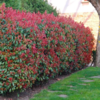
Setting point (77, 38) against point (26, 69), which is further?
point (77, 38)

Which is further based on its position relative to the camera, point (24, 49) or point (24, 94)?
point (24, 94)

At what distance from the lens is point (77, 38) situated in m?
8.42

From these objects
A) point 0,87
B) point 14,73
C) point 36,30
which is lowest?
point 0,87

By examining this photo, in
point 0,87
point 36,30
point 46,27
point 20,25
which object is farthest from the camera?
point 46,27

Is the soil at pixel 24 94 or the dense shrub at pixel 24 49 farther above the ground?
the dense shrub at pixel 24 49

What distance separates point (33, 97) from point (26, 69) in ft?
2.84

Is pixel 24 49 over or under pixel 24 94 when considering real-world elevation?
over

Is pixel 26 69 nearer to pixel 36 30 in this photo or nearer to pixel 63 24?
pixel 36 30

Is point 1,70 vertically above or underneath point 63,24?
underneath

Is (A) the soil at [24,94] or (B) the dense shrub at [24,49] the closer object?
(B) the dense shrub at [24,49]

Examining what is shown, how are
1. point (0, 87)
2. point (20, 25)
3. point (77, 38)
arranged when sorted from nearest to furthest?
point (0, 87) < point (20, 25) < point (77, 38)

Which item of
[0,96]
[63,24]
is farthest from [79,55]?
[0,96]

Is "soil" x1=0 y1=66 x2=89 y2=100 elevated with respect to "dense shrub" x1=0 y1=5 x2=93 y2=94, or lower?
lower

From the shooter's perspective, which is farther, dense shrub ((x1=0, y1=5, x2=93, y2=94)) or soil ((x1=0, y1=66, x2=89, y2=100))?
soil ((x1=0, y1=66, x2=89, y2=100))
